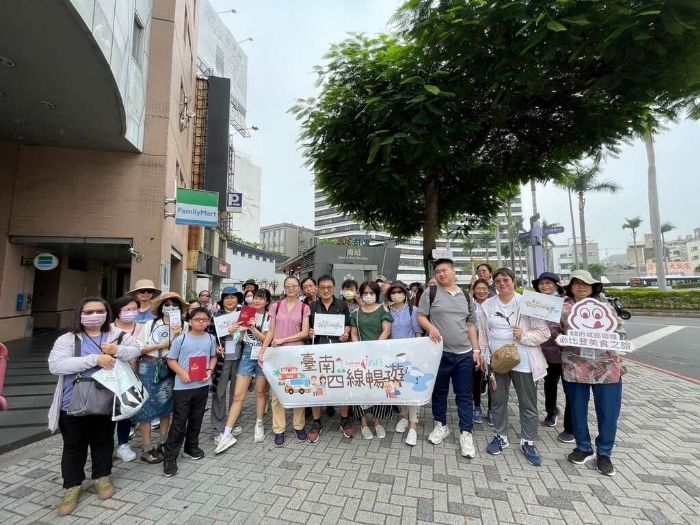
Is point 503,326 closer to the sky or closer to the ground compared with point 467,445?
closer to the sky

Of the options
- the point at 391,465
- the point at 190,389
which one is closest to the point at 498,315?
the point at 391,465

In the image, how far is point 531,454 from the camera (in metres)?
3.47

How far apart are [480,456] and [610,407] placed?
135 cm

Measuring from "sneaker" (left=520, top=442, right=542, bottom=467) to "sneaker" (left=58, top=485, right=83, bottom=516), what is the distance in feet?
13.5

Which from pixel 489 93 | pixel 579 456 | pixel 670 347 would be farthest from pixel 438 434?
pixel 670 347

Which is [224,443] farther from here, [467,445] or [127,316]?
[467,445]

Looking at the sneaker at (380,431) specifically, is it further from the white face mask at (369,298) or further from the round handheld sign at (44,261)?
the round handheld sign at (44,261)

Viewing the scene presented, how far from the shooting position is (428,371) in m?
3.90

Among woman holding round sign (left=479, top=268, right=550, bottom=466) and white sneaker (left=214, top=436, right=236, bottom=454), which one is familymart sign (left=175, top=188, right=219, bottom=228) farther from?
woman holding round sign (left=479, top=268, right=550, bottom=466)

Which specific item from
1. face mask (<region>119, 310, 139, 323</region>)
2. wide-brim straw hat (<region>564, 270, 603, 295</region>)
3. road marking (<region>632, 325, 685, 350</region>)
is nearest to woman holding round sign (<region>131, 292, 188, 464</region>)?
face mask (<region>119, 310, 139, 323</region>)

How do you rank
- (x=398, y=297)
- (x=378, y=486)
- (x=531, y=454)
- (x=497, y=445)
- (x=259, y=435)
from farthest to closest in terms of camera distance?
(x=398, y=297), (x=259, y=435), (x=497, y=445), (x=531, y=454), (x=378, y=486)

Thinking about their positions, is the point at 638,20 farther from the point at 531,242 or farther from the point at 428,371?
the point at 531,242

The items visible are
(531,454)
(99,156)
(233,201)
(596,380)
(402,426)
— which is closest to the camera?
(596,380)

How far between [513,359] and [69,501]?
413cm
